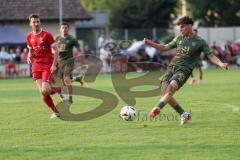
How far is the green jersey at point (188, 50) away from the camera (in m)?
13.0

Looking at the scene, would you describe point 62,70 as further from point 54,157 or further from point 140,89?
point 54,157

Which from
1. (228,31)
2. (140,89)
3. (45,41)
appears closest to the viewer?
(45,41)

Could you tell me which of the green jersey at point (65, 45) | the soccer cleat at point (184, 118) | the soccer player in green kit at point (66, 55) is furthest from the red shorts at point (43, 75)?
the green jersey at point (65, 45)

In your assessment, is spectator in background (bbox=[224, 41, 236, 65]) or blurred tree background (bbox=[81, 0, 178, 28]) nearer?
spectator in background (bbox=[224, 41, 236, 65])

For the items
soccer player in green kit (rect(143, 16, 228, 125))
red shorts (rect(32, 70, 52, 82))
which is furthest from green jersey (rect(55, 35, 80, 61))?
soccer player in green kit (rect(143, 16, 228, 125))

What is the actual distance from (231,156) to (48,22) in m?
34.5

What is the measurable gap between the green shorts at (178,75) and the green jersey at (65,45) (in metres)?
5.35

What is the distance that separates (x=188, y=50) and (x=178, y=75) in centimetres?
51

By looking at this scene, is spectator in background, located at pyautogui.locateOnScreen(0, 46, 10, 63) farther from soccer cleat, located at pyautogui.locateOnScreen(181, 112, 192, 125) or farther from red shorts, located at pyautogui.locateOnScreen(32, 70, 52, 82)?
soccer cleat, located at pyautogui.locateOnScreen(181, 112, 192, 125)

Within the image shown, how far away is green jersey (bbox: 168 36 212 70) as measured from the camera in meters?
13.0

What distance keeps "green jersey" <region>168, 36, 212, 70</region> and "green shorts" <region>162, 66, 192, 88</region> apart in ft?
0.23

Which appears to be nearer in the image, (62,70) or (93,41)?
(62,70)

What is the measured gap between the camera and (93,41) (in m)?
46.8

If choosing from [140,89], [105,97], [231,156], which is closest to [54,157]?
[231,156]
